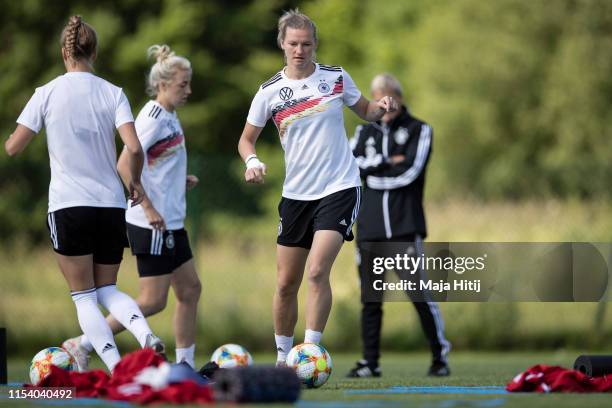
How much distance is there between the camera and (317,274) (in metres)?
7.36

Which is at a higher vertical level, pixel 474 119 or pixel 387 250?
pixel 474 119

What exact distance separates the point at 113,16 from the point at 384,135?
896 inches

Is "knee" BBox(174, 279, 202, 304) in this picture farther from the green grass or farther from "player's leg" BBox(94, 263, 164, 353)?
the green grass

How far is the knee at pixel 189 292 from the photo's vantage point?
8719mm

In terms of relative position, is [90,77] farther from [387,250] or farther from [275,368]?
[387,250]

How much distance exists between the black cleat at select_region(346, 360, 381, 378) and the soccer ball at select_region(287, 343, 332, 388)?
7.75 feet

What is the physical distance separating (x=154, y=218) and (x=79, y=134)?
0.96 meters

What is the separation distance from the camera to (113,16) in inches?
1242

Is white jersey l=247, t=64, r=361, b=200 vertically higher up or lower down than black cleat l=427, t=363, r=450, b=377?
higher up

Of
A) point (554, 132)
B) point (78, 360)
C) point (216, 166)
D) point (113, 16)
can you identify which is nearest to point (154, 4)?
point (113, 16)

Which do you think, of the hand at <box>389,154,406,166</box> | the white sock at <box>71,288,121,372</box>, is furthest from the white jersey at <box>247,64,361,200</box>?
the hand at <box>389,154,406,166</box>

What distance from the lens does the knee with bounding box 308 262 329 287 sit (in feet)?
24.1

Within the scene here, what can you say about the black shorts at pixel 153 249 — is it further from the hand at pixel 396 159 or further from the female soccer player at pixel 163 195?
the hand at pixel 396 159

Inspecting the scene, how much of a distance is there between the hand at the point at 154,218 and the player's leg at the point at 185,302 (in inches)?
33.8
